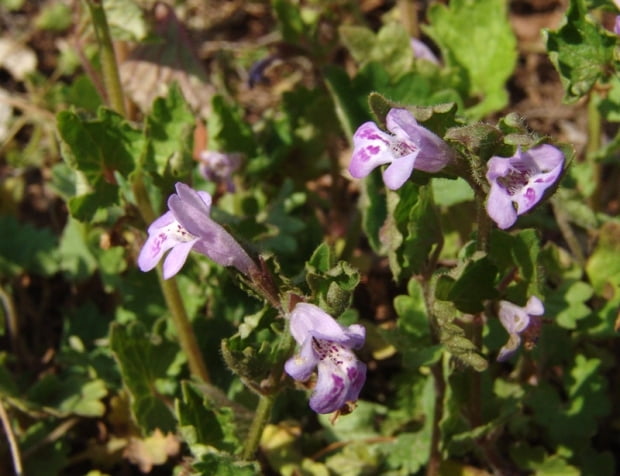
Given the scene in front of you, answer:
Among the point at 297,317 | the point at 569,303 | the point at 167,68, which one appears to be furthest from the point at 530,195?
the point at 167,68

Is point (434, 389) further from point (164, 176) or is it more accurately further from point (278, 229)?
point (164, 176)

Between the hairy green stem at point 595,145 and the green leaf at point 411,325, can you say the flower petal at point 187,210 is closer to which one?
the green leaf at point 411,325

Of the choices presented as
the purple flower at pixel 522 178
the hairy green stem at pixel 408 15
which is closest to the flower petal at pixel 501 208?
the purple flower at pixel 522 178

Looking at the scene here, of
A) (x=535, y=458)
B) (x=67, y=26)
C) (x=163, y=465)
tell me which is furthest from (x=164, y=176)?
(x=67, y=26)

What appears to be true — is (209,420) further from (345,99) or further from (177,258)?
(345,99)

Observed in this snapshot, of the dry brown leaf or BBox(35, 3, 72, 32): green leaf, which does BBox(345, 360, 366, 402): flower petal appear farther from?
BBox(35, 3, 72, 32): green leaf

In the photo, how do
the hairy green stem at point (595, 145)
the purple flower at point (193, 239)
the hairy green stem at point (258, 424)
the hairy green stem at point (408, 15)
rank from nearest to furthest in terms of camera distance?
the purple flower at point (193, 239) → the hairy green stem at point (258, 424) → the hairy green stem at point (595, 145) → the hairy green stem at point (408, 15)

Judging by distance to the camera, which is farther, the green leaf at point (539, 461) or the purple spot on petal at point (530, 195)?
the green leaf at point (539, 461)
